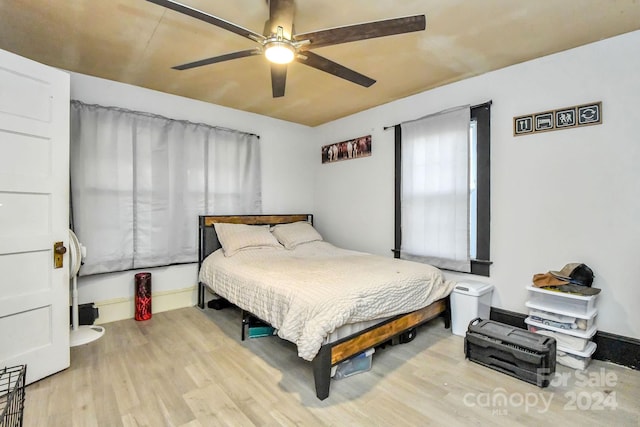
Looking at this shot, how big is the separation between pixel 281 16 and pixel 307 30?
0.53 metres

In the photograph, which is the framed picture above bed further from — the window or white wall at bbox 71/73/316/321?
the window

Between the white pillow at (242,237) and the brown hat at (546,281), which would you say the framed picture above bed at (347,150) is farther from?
the brown hat at (546,281)

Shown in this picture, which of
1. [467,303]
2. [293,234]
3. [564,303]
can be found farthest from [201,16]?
[564,303]

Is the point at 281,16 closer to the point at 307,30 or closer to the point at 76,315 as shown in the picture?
the point at 307,30

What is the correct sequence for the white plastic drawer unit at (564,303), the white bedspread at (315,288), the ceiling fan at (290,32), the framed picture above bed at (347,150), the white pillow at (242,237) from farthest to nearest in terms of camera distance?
the framed picture above bed at (347,150) → the white pillow at (242,237) → the white plastic drawer unit at (564,303) → the white bedspread at (315,288) → the ceiling fan at (290,32)

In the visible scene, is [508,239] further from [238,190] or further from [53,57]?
[53,57]

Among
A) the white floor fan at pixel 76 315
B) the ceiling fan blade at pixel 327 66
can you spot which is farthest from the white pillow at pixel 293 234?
the ceiling fan blade at pixel 327 66

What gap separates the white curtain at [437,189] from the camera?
9.97 ft

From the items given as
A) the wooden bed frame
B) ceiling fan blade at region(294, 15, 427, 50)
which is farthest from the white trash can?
ceiling fan blade at region(294, 15, 427, 50)

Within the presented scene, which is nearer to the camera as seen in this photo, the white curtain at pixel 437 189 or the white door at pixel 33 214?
the white door at pixel 33 214

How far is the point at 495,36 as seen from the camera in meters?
2.28

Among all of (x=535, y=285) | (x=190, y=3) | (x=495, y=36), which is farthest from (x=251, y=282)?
(x=495, y=36)

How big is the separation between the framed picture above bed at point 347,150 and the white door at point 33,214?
10.1 feet

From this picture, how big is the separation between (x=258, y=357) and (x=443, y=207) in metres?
2.29
